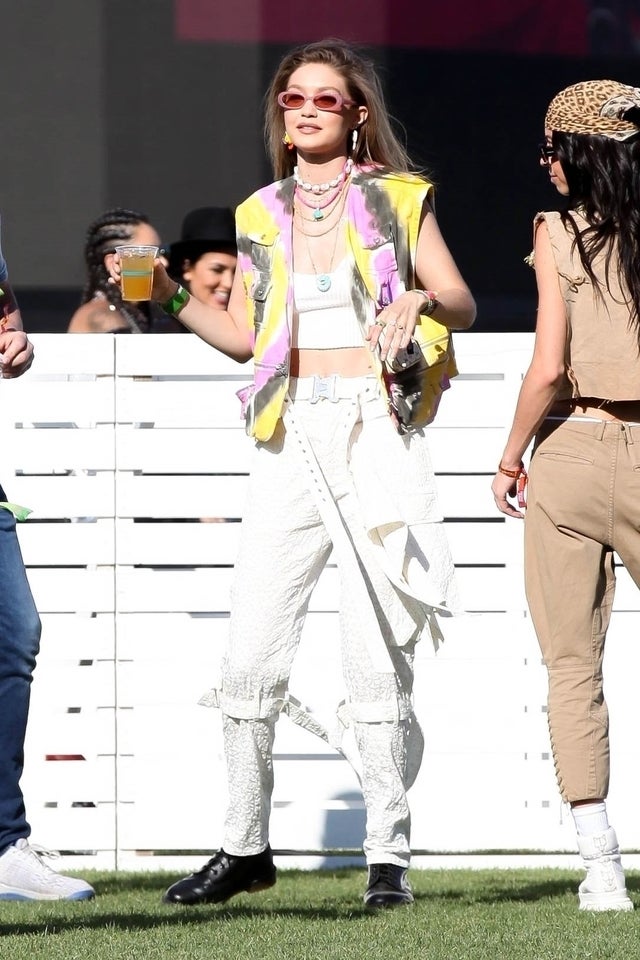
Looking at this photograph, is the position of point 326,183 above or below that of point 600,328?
above

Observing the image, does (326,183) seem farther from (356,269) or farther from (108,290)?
(108,290)

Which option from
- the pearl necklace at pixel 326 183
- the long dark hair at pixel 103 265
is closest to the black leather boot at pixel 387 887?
the pearl necklace at pixel 326 183

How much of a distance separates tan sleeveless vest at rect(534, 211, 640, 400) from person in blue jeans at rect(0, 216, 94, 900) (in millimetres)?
1286

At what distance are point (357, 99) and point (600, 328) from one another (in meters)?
0.83

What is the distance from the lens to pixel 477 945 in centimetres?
360

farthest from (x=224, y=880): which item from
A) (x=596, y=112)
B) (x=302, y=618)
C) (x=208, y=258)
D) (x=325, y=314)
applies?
(x=208, y=258)

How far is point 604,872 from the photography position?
157 inches

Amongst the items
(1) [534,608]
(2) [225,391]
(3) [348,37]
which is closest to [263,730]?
(1) [534,608]

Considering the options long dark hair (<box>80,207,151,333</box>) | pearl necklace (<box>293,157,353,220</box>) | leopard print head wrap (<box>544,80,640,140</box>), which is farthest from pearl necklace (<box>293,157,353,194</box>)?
long dark hair (<box>80,207,151,333</box>)

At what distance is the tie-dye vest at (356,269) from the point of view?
4.03 meters

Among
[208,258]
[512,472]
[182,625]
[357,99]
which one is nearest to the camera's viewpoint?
[512,472]

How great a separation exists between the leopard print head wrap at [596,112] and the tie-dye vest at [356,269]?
1.17 feet

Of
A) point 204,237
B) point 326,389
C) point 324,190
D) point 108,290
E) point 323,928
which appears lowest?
point 323,928

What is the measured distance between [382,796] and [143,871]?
139 centimetres
